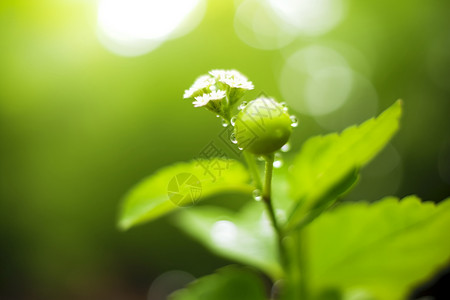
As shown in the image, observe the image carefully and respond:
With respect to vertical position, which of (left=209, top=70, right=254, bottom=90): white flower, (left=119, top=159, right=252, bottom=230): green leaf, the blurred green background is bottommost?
(left=119, top=159, right=252, bottom=230): green leaf

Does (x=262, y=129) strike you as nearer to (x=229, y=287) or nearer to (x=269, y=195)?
(x=269, y=195)

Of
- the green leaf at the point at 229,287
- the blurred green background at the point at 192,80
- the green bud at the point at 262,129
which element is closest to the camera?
the green bud at the point at 262,129

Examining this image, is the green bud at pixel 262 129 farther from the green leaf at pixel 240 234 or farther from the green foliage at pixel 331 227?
the green leaf at pixel 240 234

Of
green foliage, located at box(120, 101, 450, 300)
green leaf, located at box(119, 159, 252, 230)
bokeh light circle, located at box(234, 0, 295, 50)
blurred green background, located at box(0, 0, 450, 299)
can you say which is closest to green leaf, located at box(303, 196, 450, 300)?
green foliage, located at box(120, 101, 450, 300)

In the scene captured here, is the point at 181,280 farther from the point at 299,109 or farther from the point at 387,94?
the point at 387,94

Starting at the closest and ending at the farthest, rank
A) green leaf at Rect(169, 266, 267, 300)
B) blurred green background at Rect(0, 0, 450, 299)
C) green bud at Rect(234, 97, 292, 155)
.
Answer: green bud at Rect(234, 97, 292, 155) → green leaf at Rect(169, 266, 267, 300) → blurred green background at Rect(0, 0, 450, 299)

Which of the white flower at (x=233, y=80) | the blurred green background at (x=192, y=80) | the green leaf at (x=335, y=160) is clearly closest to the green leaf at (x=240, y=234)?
the green leaf at (x=335, y=160)

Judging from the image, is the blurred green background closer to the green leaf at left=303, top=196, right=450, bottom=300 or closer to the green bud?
the green leaf at left=303, top=196, right=450, bottom=300
